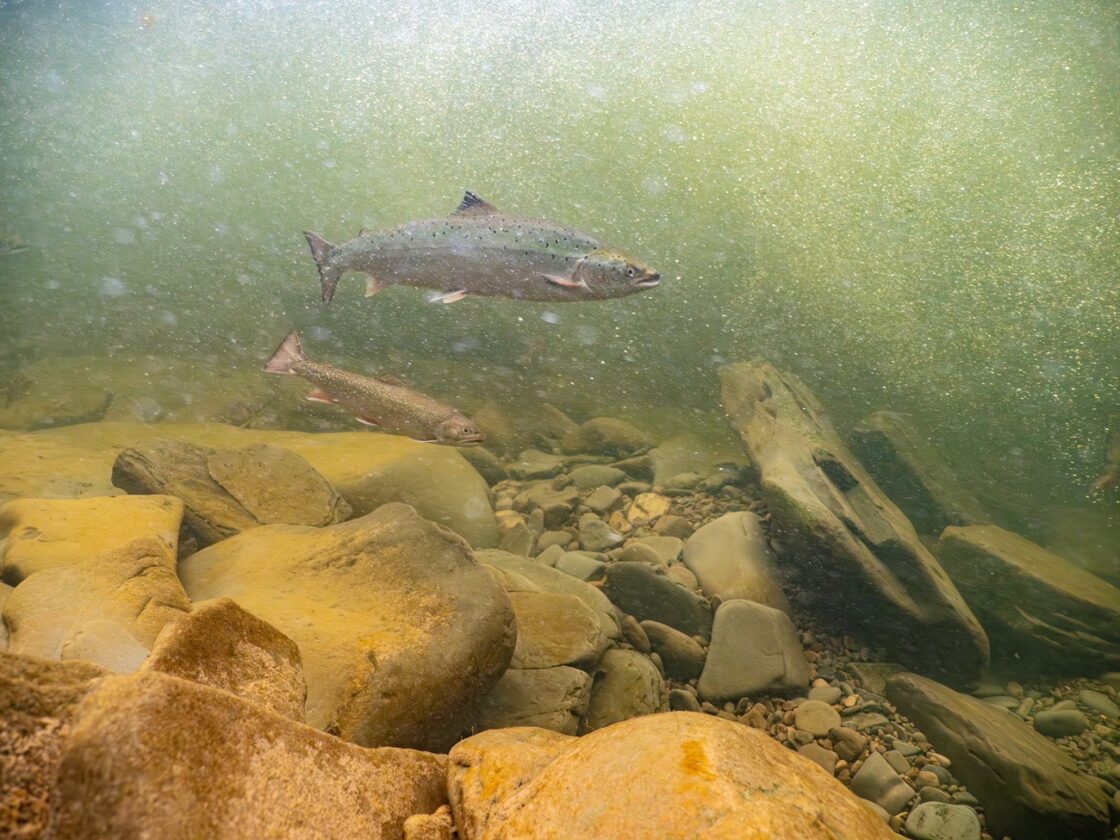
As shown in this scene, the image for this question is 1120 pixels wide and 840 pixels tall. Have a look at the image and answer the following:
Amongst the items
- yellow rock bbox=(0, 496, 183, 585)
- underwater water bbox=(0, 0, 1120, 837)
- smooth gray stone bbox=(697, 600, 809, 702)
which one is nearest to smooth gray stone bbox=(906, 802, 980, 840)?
smooth gray stone bbox=(697, 600, 809, 702)

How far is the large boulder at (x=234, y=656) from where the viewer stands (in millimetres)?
1308

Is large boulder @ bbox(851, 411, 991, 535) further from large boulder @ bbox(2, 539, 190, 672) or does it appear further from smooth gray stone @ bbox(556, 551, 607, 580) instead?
large boulder @ bbox(2, 539, 190, 672)

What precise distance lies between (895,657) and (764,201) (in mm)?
15028

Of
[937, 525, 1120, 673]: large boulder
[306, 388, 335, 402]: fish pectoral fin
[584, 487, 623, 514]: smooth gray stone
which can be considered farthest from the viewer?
[584, 487, 623, 514]: smooth gray stone

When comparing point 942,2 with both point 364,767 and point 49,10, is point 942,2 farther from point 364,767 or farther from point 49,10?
point 49,10

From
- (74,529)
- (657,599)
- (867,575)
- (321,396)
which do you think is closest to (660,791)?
(657,599)

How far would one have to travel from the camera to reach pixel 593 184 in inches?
806

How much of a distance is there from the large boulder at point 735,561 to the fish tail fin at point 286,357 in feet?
12.5

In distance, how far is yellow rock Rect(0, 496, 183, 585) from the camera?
2.63 metres

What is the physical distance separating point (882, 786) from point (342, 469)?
477 cm

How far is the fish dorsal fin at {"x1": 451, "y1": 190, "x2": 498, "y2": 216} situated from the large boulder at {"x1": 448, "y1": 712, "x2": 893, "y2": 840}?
11.7ft

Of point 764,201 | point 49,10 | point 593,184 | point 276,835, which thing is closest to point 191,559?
point 276,835

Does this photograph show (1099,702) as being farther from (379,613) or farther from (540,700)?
(379,613)

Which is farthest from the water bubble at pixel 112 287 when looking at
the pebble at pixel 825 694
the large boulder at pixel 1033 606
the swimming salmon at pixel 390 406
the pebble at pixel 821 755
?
the large boulder at pixel 1033 606
